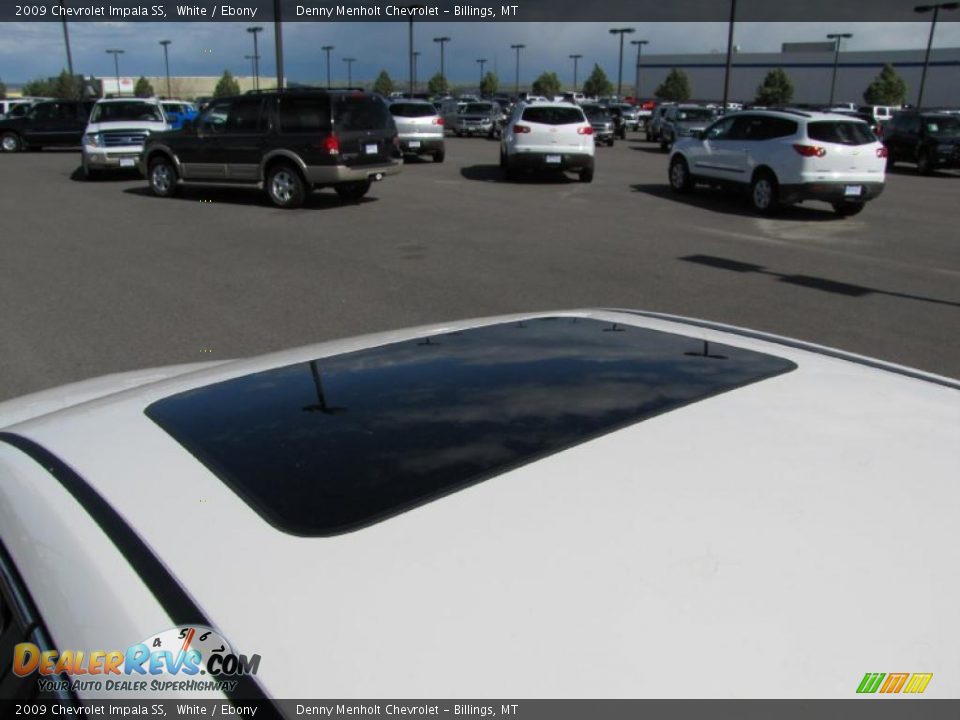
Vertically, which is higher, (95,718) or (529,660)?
(529,660)

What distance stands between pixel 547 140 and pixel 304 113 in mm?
5875

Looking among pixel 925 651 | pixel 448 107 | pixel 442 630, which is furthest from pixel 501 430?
pixel 448 107

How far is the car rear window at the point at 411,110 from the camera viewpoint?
24312 millimetres

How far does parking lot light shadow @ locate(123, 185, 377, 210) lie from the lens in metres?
15.6

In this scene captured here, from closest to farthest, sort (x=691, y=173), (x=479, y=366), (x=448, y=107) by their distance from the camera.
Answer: (x=479, y=366), (x=691, y=173), (x=448, y=107)

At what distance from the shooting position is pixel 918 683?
Result: 3.58 feet

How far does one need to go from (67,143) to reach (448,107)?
64.3ft

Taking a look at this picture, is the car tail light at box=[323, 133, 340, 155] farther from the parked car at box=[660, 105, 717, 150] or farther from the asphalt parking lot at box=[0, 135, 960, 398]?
the parked car at box=[660, 105, 717, 150]

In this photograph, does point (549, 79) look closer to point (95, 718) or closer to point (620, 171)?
point (620, 171)

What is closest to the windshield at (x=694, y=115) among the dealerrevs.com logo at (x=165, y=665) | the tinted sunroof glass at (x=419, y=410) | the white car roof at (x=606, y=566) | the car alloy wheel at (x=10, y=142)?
the car alloy wheel at (x=10, y=142)

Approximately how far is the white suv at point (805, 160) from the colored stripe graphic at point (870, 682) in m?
14.1

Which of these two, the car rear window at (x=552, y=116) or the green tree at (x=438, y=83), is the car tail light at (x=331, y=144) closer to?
the car rear window at (x=552, y=116)

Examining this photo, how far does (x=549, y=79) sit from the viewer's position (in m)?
99.0

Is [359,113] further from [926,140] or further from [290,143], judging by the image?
[926,140]
